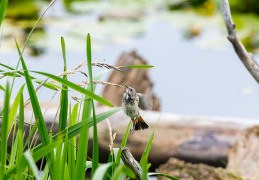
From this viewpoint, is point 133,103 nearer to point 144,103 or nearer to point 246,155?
point 144,103

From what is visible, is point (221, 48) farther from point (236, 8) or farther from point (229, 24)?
point (229, 24)

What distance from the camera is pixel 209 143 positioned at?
1864 millimetres

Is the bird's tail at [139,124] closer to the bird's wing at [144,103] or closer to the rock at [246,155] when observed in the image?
the bird's wing at [144,103]

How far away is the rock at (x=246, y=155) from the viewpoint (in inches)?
66.6

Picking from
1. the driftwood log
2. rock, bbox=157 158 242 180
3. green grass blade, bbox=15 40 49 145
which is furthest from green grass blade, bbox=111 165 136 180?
the driftwood log

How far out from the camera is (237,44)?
783mm

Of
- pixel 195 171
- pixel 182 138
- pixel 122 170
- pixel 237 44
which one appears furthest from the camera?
pixel 182 138

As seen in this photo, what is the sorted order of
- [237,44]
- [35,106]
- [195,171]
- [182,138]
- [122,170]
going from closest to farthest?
[122,170] → [35,106] → [237,44] → [195,171] → [182,138]

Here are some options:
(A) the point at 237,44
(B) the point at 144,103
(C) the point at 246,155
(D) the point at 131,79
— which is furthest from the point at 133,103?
(D) the point at 131,79

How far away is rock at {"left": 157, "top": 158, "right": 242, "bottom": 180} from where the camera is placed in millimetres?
1566

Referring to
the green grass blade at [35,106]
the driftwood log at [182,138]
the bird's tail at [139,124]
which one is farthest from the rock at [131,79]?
the green grass blade at [35,106]

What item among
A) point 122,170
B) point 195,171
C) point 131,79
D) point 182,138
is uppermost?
point 131,79

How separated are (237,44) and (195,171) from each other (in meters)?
0.97

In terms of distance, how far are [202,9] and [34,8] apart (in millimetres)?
2025
